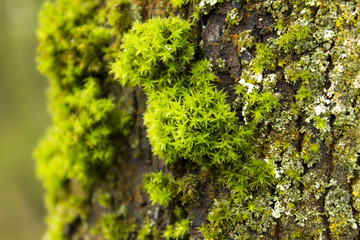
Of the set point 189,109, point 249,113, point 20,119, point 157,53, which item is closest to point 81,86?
point 157,53

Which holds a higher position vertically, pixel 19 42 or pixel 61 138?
pixel 19 42

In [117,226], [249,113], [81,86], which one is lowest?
[117,226]

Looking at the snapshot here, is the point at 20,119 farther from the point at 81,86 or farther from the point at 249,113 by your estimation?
the point at 249,113

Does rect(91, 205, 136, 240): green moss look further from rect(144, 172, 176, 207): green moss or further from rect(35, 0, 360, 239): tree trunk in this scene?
rect(144, 172, 176, 207): green moss

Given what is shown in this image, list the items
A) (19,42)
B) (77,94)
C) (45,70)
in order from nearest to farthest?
(77,94), (45,70), (19,42)

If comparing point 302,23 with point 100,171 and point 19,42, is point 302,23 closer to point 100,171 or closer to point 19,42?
point 100,171

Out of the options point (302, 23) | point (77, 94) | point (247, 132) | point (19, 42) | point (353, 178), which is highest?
point (19, 42)

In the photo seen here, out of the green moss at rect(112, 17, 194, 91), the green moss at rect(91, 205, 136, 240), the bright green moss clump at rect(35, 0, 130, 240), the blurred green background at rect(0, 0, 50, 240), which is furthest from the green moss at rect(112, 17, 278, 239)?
the blurred green background at rect(0, 0, 50, 240)

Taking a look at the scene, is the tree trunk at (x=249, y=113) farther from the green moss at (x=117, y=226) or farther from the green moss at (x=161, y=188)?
the green moss at (x=117, y=226)

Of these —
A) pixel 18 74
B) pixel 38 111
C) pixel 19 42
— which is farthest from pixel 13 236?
pixel 19 42
